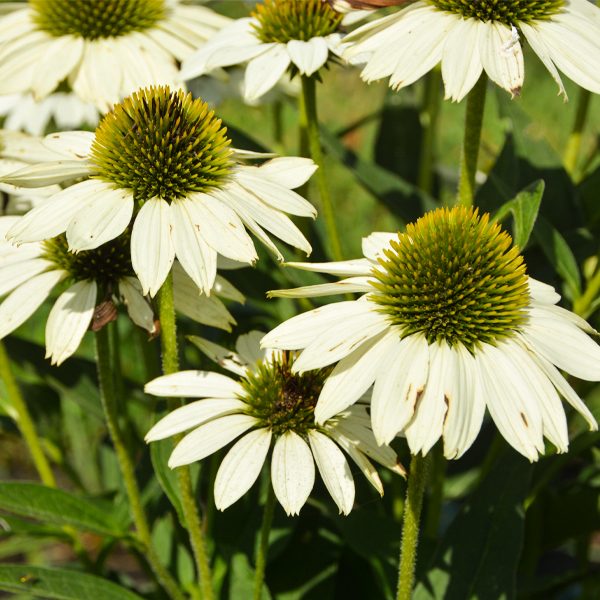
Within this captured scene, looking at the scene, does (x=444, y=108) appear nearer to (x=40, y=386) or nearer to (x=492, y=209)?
(x=492, y=209)

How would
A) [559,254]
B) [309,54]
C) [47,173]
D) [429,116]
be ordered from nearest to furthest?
[47,173] < [309,54] < [559,254] < [429,116]

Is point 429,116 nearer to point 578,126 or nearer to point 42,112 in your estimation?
point 578,126

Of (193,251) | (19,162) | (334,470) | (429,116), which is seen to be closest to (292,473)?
(334,470)

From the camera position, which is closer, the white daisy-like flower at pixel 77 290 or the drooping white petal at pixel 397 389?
the drooping white petal at pixel 397 389

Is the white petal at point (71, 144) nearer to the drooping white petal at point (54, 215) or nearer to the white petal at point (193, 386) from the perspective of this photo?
the drooping white petal at point (54, 215)

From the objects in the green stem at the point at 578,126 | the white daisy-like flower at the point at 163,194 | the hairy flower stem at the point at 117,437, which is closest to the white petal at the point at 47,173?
the white daisy-like flower at the point at 163,194

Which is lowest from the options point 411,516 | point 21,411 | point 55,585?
point 55,585

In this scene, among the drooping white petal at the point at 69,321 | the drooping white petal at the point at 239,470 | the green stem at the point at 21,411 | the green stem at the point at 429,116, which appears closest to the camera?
the drooping white petal at the point at 239,470
